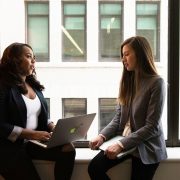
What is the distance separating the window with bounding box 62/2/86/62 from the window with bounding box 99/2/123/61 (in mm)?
141

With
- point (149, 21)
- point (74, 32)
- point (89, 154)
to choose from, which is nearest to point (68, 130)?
point (89, 154)

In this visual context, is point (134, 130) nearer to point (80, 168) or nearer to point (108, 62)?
point (80, 168)

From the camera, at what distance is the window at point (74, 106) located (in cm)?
258

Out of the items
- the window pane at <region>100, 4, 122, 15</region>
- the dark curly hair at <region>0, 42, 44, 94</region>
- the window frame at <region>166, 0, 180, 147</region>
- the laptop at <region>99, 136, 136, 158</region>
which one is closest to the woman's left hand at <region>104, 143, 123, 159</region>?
the laptop at <region>99, 136, 136, 158</region>

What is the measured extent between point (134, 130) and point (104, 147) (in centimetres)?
22

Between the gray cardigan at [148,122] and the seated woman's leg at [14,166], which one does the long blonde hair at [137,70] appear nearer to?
the gray cardigan at [148,122]

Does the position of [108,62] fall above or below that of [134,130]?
above

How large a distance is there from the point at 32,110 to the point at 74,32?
799 mm

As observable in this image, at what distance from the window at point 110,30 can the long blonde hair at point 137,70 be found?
44 centimetres

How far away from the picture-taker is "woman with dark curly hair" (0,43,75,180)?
1.92 m

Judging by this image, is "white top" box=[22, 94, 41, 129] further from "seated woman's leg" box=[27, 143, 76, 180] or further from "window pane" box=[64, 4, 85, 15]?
"window pane" box=[64, 4, 85, 15]

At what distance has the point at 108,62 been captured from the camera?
255 centimetres

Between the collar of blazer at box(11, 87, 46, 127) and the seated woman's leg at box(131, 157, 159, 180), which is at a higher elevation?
the collar of blazer at box(11, 87, 46, 127)

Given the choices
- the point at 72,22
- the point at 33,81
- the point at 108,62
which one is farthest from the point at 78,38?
the point at 33,81
